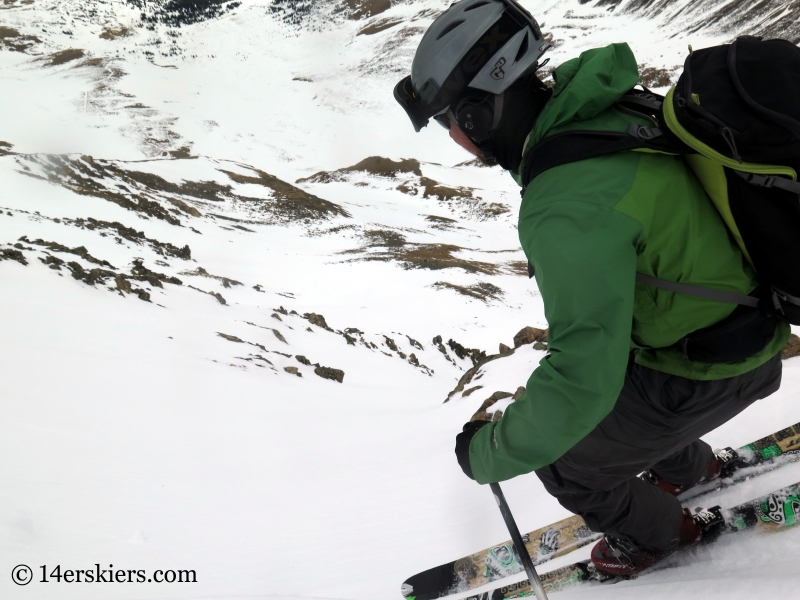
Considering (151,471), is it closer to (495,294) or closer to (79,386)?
(79,386)

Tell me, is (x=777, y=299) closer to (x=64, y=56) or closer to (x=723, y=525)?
(x=723, y=525)

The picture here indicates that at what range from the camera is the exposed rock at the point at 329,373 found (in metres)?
7.44

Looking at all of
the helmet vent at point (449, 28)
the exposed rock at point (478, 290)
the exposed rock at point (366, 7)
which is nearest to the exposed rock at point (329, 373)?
the helmet vent at point (449, 28)

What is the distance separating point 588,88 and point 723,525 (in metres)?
2.03

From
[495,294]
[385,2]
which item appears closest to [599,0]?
[385,2]

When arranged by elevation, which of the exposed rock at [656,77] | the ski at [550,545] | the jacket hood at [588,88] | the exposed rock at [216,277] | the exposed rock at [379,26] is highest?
the exposed rock at [379,26]

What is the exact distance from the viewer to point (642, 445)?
1.79 m

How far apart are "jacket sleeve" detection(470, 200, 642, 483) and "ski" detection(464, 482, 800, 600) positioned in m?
1.35

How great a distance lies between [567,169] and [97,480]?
3402mm

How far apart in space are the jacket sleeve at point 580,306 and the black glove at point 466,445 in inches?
20.6

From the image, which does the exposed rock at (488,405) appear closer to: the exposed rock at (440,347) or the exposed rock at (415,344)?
the exposed rock at (440,347)

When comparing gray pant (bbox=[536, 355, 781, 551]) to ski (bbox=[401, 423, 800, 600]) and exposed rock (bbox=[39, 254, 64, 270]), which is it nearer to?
ski (bbox=[401, 423, 800, 600])

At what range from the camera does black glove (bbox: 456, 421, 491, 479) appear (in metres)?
1.86

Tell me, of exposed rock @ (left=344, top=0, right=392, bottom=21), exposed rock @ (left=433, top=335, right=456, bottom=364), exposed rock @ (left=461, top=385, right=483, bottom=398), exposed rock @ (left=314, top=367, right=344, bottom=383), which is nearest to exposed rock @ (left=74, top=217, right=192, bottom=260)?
exposed rock @ (left=433, top=335, right=456, bottom=364)
